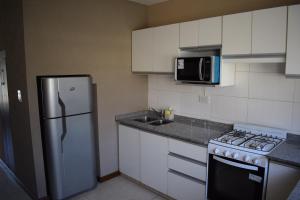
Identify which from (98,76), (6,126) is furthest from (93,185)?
(6,126)

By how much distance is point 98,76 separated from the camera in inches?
121

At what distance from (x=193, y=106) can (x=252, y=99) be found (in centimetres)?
78

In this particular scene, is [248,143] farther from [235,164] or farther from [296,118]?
[296,118]

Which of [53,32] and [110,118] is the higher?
[53,32]

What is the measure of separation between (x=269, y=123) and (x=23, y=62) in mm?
2634

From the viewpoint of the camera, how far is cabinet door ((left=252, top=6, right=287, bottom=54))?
1980 mm

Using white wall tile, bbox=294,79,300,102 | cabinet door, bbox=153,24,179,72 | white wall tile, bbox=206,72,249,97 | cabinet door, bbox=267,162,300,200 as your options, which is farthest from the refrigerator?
white wall tile, bbox=294,79,300,102

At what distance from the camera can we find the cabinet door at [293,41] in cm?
190

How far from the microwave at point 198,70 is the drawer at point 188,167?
0.85 m

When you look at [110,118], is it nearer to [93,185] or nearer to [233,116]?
[93,185]

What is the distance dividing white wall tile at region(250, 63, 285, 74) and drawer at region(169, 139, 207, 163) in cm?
98

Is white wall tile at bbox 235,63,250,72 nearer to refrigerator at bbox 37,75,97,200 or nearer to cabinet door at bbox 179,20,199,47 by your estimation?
cabinet door at bbox 179,20,199,47

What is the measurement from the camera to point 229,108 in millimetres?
2729

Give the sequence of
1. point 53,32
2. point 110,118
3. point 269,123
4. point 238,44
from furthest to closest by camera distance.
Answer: point 110,118 → point 53,32 → point 269,123 → point 238,44
